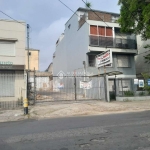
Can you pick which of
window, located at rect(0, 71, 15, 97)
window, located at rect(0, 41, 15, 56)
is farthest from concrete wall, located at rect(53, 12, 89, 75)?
window, located at rect(0, 71, 15, 97)

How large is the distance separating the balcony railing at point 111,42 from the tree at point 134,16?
14.1 feet

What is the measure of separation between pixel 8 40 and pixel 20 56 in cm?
156

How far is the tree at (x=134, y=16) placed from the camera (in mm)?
15893

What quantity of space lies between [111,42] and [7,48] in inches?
488

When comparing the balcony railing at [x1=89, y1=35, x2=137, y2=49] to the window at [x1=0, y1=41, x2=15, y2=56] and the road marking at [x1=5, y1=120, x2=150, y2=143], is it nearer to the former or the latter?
the window at [x1=0, y1=41, x2=15, y2=56]

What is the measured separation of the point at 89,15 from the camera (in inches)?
960

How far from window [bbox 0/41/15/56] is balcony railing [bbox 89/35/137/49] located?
9520 millimetres

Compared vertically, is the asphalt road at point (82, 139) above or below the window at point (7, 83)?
below

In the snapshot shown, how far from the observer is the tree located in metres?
15.9

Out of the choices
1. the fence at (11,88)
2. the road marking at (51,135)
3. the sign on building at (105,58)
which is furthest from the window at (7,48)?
the road marking at (51,135)

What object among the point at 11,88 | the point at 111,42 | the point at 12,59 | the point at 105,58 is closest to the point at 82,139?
the point at 11,88

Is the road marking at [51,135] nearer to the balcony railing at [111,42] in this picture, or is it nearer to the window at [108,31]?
the balcony railing at [111,42]

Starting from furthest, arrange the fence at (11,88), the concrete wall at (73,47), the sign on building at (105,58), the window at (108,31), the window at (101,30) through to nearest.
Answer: the concrete wall at (73,47)
the window at (108,31)
the window at (101,30)
the sign on building at (105,58)
the fence at (11,88)

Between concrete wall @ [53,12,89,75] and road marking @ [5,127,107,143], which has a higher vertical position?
concrete wall @ [53,12,89,75]
